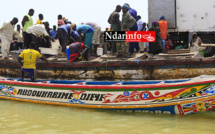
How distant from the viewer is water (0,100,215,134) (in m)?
4.76

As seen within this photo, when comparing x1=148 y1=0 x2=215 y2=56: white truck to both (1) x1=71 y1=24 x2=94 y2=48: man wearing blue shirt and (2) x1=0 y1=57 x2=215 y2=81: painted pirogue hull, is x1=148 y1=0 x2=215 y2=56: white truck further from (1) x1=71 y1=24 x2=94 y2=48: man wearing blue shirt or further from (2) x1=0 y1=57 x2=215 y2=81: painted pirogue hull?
(2) x1=0 y1=57 x2=215 y2=81: painted pirogue hull

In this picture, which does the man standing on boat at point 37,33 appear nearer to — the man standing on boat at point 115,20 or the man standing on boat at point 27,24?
the man standing on boat at point 27,24

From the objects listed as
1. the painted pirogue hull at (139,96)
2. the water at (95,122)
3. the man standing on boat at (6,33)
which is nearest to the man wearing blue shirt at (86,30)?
the man standing on boat at (6,33)

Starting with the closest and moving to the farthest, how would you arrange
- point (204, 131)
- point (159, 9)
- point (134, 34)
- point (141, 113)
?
point (204, 131)
point (141, 113)
point (134, 34)
point (159, 9)

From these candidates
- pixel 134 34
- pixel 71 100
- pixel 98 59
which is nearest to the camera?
pixel 71 100

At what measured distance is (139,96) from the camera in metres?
5.64

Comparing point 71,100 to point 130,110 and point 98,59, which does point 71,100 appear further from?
point 98,59

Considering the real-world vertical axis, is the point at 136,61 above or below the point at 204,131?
above

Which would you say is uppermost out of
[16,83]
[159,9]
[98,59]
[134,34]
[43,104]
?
[159,9]

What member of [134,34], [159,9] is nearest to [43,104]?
[134,34]

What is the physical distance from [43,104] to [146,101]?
262cm

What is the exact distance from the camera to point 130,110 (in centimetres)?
586

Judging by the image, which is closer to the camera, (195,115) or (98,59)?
(195,115)

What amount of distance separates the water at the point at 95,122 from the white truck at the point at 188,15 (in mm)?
6769
